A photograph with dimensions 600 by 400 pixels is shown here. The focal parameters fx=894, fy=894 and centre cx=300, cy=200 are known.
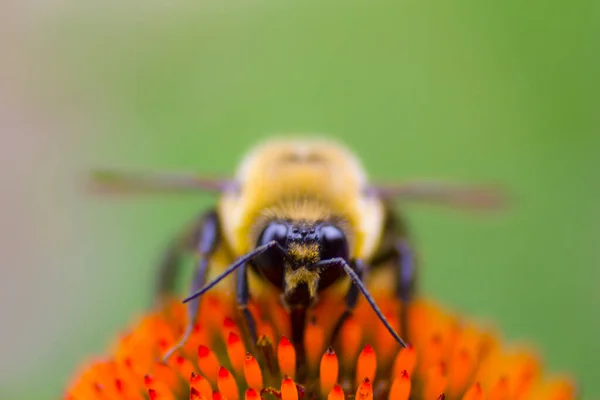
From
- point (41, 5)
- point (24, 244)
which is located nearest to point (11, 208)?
point (24, 244)

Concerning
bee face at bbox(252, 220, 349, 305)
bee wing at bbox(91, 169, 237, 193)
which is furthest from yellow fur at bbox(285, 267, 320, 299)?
bee wing at bbox(91, 169, 237, 193)

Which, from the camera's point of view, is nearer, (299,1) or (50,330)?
(50,330)

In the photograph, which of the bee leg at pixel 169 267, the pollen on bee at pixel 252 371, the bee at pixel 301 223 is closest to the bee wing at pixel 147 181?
the bee at pixel 301 223

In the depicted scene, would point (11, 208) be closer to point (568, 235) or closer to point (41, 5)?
point (41, 5)

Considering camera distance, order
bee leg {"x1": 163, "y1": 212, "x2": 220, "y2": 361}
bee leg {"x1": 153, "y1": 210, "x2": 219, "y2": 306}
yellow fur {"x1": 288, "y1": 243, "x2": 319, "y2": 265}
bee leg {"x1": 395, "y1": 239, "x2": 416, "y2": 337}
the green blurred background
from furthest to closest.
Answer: the green blurred background, bee leg {"x1": 153, "y1": 210, "x2": 219, "y2": 306}, bee leg {"x1": 395, "y1": 239, "x2": 416, "y2": 337}, bee leg {"x1": 163, "y1": 212, "x2": 220, "y2": 361}, yellow fur {"x1": 288, "y1": 243, "x2": 319, "y2": 265}

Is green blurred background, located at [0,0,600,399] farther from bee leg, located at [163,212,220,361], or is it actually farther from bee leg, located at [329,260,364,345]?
bee leg, located at [329,260,364,345]

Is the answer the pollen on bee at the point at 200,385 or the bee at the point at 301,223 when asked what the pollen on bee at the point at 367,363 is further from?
the pollen on bee at the point at 200,385

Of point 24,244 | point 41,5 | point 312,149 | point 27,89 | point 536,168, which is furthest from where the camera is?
point 41,5

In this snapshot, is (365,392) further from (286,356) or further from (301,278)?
(301,278)

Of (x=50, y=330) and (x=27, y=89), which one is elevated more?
(x=27, y=89)
